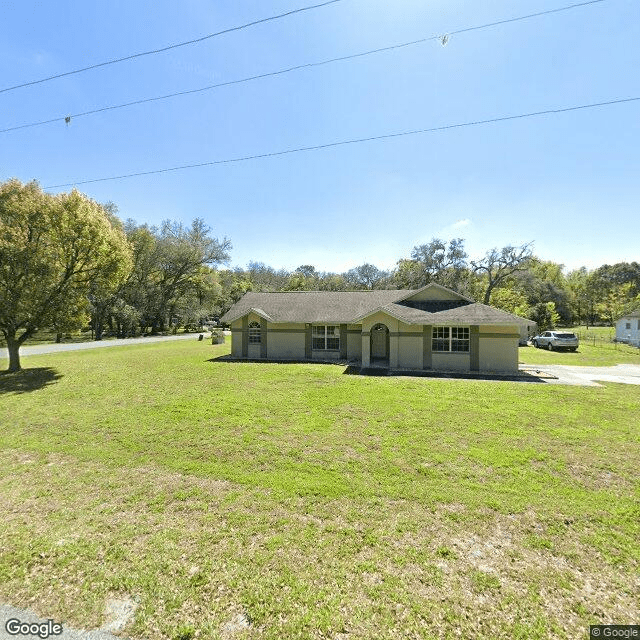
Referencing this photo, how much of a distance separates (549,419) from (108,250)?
23140mm

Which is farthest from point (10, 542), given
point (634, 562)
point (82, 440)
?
point (634, 562)

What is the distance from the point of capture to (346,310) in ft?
76.2

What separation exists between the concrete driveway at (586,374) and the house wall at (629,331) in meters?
20.2

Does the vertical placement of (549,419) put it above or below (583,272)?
below

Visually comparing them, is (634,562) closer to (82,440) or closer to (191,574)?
(191,574)

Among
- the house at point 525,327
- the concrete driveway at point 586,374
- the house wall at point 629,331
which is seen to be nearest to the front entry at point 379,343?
the house at point 525,327

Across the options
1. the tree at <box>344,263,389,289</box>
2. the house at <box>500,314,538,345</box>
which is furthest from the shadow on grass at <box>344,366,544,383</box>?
the tree at <box>344,263,389,289</box>

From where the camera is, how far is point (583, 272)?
88375 millimetres

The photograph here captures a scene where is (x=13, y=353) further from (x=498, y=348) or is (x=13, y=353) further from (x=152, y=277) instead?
(x=152, y=277)

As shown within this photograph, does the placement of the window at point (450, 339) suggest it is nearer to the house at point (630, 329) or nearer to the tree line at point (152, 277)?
the tree line at point (152, 277)

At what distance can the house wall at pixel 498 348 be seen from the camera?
1803 cm

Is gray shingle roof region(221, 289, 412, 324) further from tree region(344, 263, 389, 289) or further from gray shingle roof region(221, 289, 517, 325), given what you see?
tree region(344, 263, 389, 289)

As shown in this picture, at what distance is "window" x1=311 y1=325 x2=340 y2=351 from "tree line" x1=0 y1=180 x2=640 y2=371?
42.6ft

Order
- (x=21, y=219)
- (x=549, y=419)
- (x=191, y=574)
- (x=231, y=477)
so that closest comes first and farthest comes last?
(x=191, y=574) → (x=231, y=477) → (x=549, y=419) → (x=21, y=219)
